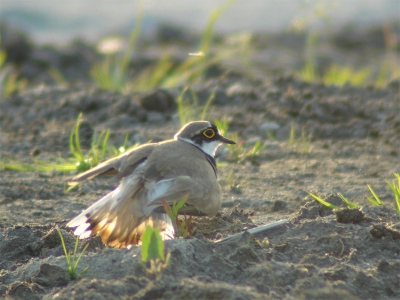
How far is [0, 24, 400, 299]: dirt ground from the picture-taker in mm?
3318

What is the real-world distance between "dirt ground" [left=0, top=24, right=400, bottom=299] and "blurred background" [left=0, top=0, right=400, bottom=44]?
5.51 meters

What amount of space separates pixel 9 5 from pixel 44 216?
1097cm

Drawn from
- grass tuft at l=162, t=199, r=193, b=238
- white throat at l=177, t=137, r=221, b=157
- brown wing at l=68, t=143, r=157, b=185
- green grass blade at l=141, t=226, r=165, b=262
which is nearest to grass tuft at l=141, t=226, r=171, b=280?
green grass blade at l=141, t=226, r=165, b=262

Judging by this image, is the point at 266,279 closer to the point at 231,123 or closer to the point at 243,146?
the point at 243,146

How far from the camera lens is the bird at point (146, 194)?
3.96 meters

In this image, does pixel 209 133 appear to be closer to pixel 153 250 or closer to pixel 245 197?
pixel 245 197

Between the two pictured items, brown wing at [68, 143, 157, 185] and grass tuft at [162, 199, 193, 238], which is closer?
grass tuft at [162, 199, 193, 238]

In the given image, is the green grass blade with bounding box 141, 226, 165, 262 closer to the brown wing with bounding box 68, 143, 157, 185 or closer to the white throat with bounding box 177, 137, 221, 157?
the brown wing with bounding box 68, 143, 157, 185

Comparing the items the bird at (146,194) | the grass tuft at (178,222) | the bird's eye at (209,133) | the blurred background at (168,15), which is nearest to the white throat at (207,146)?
the bird's eye at (209,133)

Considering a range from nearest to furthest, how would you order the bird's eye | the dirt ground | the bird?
the dirt ground < the bird < the bird's eye

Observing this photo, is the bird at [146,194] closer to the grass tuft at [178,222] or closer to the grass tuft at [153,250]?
the grass tuft at [178,222]

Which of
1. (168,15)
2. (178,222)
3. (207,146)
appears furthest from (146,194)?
(168,15)

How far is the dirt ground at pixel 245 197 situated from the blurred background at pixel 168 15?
18.1ft

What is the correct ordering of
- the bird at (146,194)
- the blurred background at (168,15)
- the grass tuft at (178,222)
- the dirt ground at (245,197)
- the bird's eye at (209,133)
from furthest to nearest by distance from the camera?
1. the blurred background at (168,15)
2. the bird's eye at (209,133)
3. the bird at (146,194)
4. the grass tuft at (178,222)
5. the dirt ground at (245,197)
